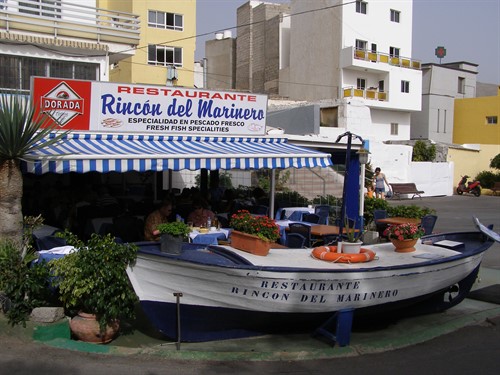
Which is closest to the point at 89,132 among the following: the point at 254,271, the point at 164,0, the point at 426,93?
the point at 254,271

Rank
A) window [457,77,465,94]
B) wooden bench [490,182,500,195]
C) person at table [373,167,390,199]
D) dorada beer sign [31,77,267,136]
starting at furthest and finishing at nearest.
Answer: window [457,77,465,94], wooden bench [490,182,500,195], person at table [373,167,390,199], dorada beer sign [31,77,267,136]

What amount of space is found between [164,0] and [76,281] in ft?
98.7

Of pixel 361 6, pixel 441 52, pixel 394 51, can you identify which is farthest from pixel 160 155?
pixel 441 52

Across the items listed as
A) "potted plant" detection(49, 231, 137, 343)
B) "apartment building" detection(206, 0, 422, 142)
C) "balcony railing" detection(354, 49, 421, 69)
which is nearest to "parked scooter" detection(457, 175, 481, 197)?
"apartment building" detection(206, 0, 422, 142)

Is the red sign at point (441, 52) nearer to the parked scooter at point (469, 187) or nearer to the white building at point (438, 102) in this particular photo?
the white building at point (438, 102)

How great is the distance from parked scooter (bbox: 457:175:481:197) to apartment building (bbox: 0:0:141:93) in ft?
66.3

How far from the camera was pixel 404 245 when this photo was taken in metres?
8.07

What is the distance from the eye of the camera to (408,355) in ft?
21.1

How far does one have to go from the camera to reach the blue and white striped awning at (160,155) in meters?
7.73

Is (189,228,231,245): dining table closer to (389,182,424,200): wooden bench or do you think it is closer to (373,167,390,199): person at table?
(373,167,390,199): person at table

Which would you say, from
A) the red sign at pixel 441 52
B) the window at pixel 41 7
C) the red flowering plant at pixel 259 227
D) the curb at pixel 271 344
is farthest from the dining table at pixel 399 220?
the red sign at pixel 441 52

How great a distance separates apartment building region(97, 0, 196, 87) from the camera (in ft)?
107

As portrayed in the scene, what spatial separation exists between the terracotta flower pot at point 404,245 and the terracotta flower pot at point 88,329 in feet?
14.2

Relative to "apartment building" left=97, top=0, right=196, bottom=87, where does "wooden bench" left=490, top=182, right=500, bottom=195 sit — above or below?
below
